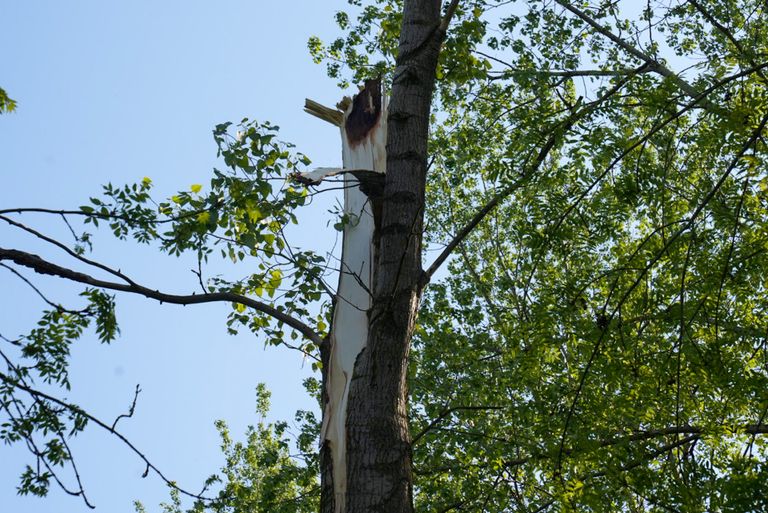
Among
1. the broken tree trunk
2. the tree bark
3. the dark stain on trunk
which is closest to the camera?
the tree bark

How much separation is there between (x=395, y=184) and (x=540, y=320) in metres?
2.56

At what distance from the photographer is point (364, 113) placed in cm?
526

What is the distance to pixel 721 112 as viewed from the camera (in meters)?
4.53

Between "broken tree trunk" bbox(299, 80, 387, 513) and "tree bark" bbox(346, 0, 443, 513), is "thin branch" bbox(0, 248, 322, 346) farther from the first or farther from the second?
"tree bark" bbox(346, 0, 443, 513)

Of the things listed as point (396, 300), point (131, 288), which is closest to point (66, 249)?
point (131, 288)

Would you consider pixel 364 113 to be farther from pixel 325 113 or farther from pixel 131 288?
pixel 131 288

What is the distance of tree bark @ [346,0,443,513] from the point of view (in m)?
3.74

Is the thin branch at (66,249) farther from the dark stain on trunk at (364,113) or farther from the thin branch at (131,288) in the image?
the dark stain on trunk at (364,113)

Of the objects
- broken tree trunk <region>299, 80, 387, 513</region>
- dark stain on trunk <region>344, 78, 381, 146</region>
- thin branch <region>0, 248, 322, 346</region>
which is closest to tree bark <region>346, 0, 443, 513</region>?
broken tree trunk <region>299, 80, 387, 513</region>

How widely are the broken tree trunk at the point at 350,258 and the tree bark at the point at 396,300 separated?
0.34 feet

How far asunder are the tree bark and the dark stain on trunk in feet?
1.19

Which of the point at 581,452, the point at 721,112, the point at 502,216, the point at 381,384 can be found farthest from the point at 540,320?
the point at 502,216

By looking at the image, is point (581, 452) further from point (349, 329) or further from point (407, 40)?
point (407, 40)

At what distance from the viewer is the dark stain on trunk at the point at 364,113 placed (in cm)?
519
